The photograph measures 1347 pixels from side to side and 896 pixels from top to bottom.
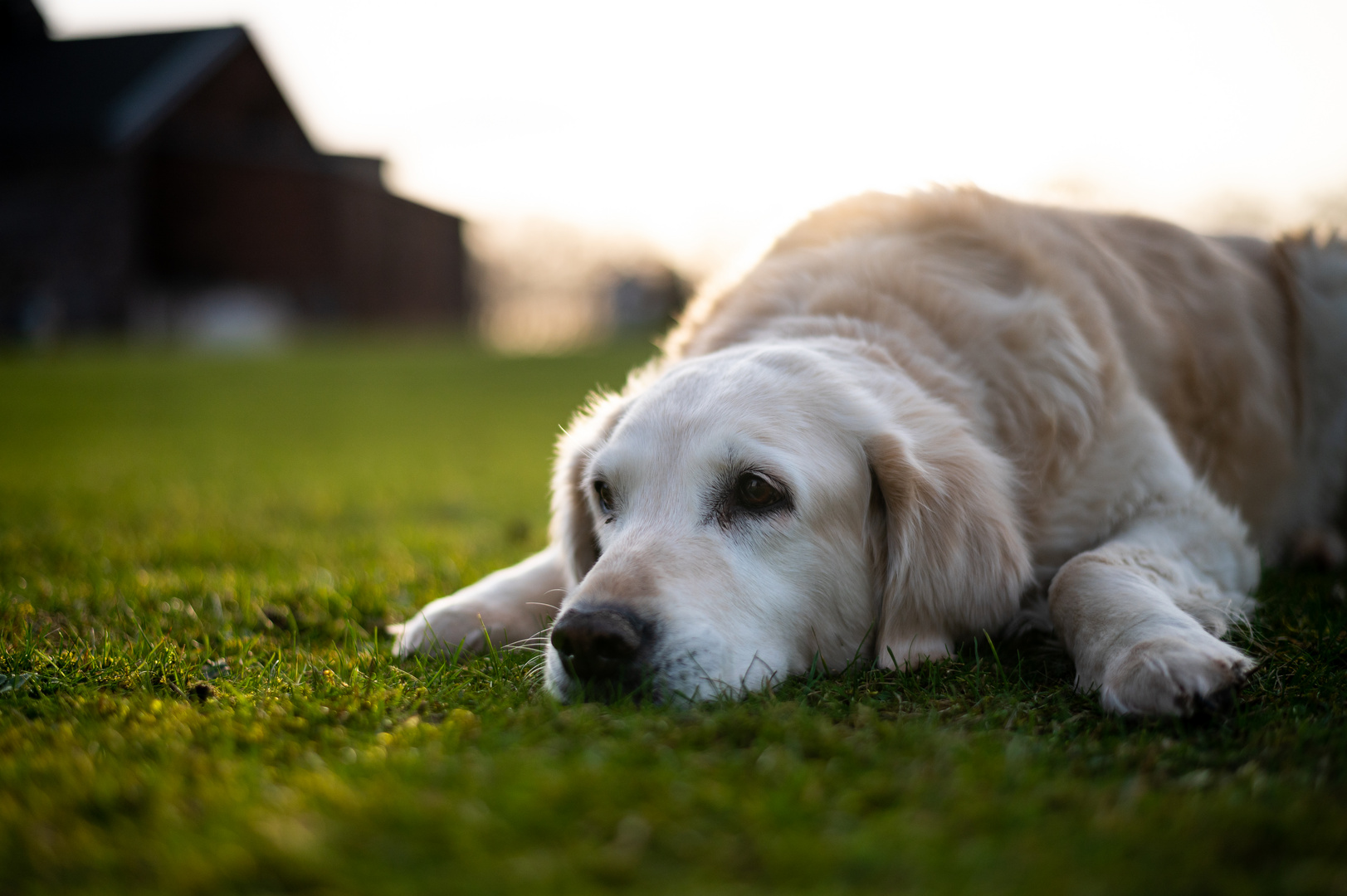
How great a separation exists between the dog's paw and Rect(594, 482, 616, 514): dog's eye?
1375 mm

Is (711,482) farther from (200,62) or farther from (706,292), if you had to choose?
(200,62)

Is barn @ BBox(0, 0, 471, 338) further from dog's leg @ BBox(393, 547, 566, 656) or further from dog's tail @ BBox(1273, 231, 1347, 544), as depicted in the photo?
dog's tail @ BBox(1273, 231, 1347, 544)

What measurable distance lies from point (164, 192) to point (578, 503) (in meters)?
30.6

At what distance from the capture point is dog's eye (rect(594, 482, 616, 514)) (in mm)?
2725

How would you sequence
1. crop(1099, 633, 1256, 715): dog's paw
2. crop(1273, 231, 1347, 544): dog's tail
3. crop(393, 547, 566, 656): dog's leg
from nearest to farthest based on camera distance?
crop(1099, 633, 1256, 715): dog's paw
crop(393, 547, 566, 656): dog's leg
crop(1273, 231, 1347, 544): dog's tail

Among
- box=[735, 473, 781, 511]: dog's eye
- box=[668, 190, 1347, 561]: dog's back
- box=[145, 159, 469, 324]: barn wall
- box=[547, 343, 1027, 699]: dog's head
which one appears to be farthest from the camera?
box=[145, 159, 469, 324]: barn wall

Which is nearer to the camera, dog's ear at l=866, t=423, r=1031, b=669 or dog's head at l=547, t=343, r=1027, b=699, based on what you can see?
dog's head at l=547, t=343, r=1027, b=699

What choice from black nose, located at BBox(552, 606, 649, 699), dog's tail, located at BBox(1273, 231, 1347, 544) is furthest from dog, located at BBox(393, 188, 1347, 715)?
dog's tail, located at BBox(1273, 231, 1347, 544)

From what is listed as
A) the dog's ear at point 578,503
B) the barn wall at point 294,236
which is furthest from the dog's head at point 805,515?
the barn wall at point 294,236

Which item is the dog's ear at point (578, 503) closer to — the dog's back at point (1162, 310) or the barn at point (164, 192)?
the dog's back at point (1162, 310)

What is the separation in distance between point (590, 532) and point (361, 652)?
812 mm

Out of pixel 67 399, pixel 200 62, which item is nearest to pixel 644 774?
pixel 67 399

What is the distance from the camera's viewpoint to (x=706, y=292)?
152 inches

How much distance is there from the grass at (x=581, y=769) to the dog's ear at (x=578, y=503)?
67 cm
